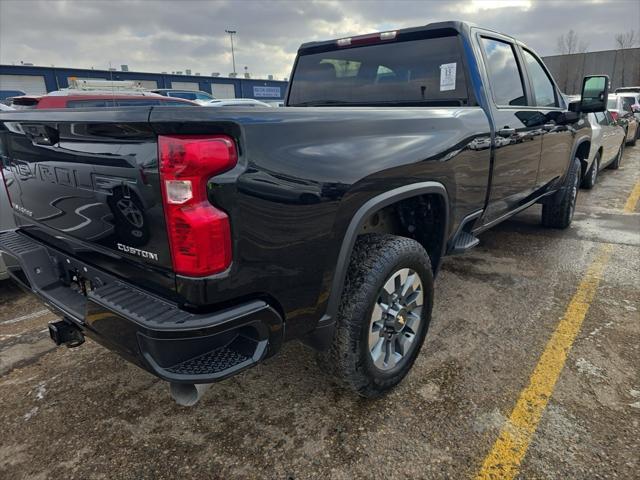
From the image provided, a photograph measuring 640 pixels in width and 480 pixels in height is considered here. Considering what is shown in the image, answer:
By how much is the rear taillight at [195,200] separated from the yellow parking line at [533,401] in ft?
4.90

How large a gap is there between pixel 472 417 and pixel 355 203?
126cm

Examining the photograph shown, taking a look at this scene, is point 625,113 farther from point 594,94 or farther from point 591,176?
point 594,94

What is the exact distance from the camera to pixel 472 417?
2.23m

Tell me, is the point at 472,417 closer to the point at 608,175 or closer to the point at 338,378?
the point at 338,378

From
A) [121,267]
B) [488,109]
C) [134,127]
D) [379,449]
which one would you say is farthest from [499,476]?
[488,109]

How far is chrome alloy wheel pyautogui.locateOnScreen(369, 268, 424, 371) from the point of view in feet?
7.38

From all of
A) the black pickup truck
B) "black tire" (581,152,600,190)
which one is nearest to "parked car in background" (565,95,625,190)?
"black tire" (581,152,600,190)

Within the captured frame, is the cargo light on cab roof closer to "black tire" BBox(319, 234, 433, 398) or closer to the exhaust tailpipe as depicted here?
"black tire" BBox(319, 234, 433, 398)

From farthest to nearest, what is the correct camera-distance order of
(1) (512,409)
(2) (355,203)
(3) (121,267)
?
(1) (512,409) < (2) (355,203) < (3) (121,267)

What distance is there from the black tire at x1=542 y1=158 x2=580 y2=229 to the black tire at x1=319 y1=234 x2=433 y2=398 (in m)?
3.36

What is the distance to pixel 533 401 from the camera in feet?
7.68

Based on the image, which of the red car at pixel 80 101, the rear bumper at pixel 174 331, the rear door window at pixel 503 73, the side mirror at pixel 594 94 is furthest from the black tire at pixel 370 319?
the red car at pixel 80 101

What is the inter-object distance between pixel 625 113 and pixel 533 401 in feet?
36.9

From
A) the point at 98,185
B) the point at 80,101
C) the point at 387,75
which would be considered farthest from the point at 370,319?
the point at 80,101
